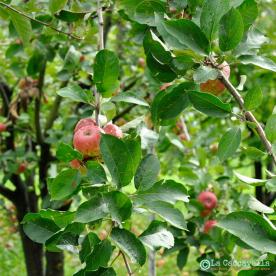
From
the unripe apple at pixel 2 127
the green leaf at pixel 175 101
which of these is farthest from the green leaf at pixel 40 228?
the unripe apple at pixel 2 127

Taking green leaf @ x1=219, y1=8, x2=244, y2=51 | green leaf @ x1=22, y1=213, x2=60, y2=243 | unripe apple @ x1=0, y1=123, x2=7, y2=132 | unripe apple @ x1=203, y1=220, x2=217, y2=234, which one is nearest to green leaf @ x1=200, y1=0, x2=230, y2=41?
green leaf @ x1=219, y1=8, x2=244, y2=51

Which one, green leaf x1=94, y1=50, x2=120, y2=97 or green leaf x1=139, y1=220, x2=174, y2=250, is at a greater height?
green leaf x1=94, y1=50, x2=120, y2=97

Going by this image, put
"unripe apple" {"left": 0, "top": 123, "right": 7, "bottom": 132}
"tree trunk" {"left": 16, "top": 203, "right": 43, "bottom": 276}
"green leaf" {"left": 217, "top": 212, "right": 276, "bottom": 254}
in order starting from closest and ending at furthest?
1. "green leaf" {"left": 217, "top": 212, "right": 276, "bottom": 254}
2. "unripe apple" {"left": 0, "top": 123, "right": 7, "bottom": 132}
3. "tree trunk" {"left": 16, "top": 203, "right": 43, "bottom": 276}

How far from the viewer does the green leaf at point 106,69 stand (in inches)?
35.5

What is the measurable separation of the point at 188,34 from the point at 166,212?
1.07 ft

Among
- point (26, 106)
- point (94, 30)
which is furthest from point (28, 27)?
point (26, 106)

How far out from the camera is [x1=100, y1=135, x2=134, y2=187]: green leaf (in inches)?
32.0

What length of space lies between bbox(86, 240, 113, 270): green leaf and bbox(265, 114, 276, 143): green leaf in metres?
0.37

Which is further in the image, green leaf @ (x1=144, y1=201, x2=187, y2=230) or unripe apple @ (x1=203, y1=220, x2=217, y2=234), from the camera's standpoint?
unripe apple @ (x1=203, y1=220, x2=217, y2=234)

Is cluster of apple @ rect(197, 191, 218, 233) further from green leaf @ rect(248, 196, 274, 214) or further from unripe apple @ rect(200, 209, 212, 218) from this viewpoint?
green leaf @ rect(248, 196, 274, 214)

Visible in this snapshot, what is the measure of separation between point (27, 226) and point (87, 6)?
38.5 inches

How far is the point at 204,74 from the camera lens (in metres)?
0.88

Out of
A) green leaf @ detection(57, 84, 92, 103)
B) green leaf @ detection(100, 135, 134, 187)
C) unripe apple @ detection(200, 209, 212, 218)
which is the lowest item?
unripe apple @ detection(200, 209, 212, 218)

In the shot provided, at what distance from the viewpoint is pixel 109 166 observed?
0.82 meters
